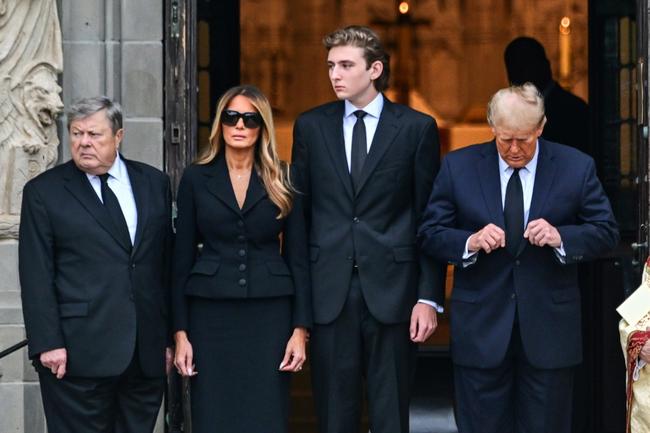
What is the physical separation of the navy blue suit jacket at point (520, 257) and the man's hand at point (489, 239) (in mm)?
94

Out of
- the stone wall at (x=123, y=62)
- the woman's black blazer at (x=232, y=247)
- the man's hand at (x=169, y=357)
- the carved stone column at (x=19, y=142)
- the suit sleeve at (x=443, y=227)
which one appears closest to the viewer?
the suit sleeve at (x=443, y=227)

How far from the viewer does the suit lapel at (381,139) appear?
710 centimetres

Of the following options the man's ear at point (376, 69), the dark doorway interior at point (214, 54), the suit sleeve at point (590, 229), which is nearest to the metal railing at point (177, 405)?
the dark doorway interior at point (214, 54)

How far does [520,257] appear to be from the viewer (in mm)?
6805

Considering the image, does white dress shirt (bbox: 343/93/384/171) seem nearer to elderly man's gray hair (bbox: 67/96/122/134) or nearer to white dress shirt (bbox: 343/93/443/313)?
white dress shirt (bbox: 343/93/443/313)

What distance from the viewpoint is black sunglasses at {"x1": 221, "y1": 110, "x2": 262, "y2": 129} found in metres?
6.87

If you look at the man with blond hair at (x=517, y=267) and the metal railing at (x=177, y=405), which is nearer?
the man with blond hair at (x=517, y=267)

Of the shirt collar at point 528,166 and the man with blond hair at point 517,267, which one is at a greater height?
the shirt collar at point 528,166

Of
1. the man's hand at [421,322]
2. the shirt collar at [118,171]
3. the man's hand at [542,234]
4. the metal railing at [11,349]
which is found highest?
the shirt collar at [118,171]

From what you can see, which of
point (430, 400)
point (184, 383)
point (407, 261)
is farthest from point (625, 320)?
point (430, 400)

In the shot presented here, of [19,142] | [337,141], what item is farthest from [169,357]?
[19,142]

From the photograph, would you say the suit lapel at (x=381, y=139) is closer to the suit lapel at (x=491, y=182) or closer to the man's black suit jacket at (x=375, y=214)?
the man's black suit jacket at (x=375, y=214)

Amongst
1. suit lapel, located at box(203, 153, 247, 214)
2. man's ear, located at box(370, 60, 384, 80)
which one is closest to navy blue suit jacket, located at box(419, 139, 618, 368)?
man's ear, located at box(370, 60, 384, 80)

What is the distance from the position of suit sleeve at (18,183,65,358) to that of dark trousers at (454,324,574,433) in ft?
6.35
